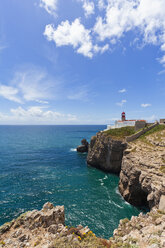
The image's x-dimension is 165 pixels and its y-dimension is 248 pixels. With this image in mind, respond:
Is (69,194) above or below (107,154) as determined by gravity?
below

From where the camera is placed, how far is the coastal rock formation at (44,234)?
9254mm

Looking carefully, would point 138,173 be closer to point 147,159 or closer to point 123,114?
point 147,159

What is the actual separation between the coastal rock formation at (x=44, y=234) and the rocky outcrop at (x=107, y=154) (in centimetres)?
3221

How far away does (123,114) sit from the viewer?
2667 inches

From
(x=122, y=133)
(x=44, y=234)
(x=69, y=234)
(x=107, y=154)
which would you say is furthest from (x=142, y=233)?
(x=122, y=133)

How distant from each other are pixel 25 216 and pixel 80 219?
1282cm

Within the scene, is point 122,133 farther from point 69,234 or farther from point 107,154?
point 69,234

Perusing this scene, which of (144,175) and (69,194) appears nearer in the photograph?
(144,175)

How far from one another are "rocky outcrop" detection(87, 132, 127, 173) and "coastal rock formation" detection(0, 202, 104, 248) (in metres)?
32.2

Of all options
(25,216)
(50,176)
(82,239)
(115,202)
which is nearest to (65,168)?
(50,176)

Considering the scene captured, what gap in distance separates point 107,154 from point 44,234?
36344mm

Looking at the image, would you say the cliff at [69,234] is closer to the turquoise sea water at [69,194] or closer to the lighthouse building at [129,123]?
the turquoise sea water at [69,194]

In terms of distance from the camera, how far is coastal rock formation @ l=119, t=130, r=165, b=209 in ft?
66.8

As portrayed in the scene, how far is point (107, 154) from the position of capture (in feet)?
146
